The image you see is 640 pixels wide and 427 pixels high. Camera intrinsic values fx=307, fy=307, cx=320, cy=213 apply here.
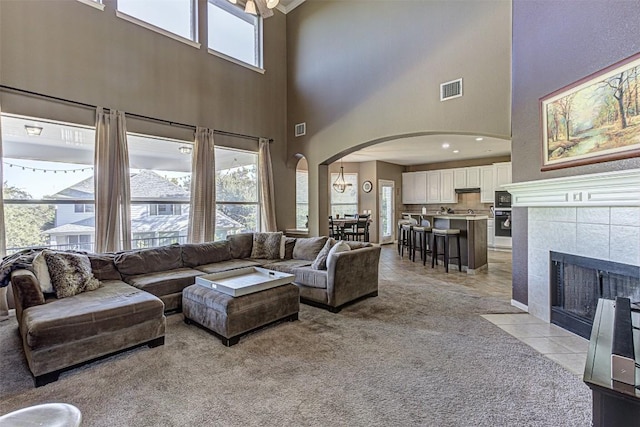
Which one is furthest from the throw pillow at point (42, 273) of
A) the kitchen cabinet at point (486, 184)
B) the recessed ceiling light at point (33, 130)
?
the kitchen cabinet at point (486, 184)

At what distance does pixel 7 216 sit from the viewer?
145 inches

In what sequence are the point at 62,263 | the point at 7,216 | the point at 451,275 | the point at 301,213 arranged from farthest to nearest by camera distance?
the point at 301,213, the point at 451,275, the point at 7,216, the point at 62,263

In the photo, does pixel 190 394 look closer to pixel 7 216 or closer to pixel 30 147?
pixel 7 216

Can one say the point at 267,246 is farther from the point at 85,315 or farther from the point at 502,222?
the point at 502,222

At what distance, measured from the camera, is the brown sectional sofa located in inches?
91.5

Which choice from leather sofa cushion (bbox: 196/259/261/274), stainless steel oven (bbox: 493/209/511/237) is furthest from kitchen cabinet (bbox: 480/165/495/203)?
leather sofa cushion (bbox: 196/259/261/274)

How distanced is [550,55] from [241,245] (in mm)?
4697

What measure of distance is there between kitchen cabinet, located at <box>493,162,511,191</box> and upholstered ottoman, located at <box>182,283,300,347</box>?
743 centimetres

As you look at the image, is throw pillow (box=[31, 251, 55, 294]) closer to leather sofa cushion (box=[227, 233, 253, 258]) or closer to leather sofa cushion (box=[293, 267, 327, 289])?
leather sofa cushion (box=[227, 233, 253, 258])

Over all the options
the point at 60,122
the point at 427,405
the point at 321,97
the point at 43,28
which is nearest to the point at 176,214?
the point at 60,122

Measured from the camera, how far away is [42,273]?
2.91 metres

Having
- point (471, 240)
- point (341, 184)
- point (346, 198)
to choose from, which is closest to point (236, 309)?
point (471, 240)

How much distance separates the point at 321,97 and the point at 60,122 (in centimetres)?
416

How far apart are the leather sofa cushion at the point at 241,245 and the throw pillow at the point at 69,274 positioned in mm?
1992
